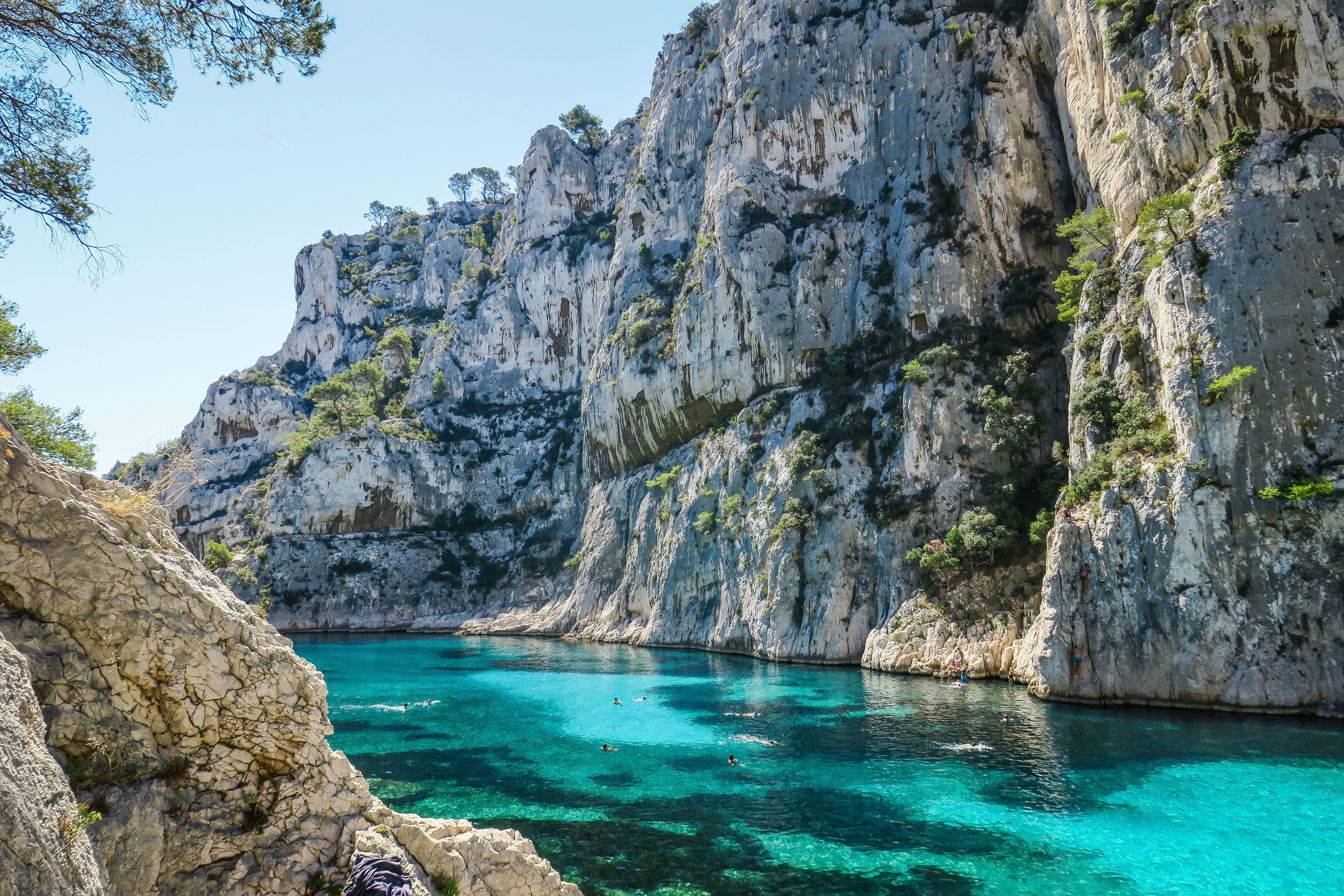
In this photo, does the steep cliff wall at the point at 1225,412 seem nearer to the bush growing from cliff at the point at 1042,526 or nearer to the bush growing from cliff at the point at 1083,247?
the bush growing from cliff at the point at 1083,247

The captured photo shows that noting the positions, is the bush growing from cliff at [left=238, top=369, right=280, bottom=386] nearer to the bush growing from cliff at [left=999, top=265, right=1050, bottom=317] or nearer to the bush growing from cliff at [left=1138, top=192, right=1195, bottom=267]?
the bush growing from cliff at [left=999, top=265, right=1050, bottom=317]

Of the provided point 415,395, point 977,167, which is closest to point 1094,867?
point 977,167

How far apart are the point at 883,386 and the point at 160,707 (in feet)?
141

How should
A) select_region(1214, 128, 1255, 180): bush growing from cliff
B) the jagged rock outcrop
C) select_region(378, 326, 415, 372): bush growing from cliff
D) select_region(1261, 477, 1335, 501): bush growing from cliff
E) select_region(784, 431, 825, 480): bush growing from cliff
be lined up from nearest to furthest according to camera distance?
the jagged rock outcrop
select_region(1261, 477, 1335, 501): bush growing from cliff
select_region(1214, 128, 1255, 180): bush growing from cliff
select_region(784, 431, 825, 480): bush growing from cliff
select_region(378, 326, 415, 372): bush growing from cliff

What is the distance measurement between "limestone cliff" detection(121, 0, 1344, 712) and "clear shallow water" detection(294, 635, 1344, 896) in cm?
554

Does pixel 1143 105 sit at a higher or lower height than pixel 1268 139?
higher

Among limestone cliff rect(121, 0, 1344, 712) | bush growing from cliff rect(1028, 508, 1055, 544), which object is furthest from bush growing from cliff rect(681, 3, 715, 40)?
bush growing from cliff rect(1028, 508, 1055, 544)

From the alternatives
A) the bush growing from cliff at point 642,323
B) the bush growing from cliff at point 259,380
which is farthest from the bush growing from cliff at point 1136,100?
the bush growing from cliff at point 259,380

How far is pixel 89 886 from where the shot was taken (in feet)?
18.6

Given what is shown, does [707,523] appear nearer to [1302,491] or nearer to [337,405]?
[1302,491]

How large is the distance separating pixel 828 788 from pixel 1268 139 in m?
27.4

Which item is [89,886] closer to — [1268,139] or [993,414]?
[1268,139]

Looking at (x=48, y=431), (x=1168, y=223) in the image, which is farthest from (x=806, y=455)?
(x=48, y=431)

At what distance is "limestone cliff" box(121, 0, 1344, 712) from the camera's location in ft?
79.8
